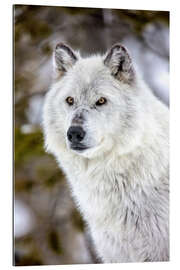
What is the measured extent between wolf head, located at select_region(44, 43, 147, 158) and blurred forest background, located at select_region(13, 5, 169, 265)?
780 mm

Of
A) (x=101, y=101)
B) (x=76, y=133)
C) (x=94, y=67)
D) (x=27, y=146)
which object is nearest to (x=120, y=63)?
(x=94, y=67)

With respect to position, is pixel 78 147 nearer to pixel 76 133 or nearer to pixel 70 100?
pixel 76 133

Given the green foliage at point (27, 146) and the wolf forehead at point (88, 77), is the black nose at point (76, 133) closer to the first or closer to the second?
the wolf forehead at point (88, 77)

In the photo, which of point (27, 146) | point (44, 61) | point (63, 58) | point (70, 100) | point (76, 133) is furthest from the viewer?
point (27, 146)

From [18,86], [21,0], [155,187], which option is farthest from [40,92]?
[155,187]

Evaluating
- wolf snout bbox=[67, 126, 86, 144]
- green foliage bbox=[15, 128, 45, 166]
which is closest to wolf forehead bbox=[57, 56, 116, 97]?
wolf snout bbox=[67, 126, 86, 144]

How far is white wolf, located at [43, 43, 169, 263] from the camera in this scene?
3.49m

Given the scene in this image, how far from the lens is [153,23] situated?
14.7ft

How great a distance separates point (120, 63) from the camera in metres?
3.51

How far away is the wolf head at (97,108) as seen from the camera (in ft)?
11.1

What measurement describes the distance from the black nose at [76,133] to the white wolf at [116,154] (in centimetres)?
11

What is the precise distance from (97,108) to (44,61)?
4.23 ft

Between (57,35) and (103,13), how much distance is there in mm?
565
